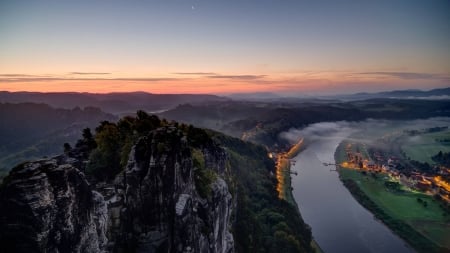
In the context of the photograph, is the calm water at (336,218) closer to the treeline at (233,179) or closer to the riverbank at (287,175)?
the riverbank at (287,175)

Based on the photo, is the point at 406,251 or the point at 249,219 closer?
the point at 249,219

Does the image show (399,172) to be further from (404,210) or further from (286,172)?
(404,210)

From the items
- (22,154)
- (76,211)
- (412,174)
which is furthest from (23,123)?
(76,211)

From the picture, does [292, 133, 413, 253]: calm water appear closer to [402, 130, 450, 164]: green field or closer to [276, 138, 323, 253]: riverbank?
[276, 138, 323, 253]: riverbank

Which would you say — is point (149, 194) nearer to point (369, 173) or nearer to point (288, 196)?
point (288, 196)

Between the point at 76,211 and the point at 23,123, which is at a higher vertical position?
the point at 76,211

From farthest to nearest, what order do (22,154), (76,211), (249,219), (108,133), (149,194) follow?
(22,154) → (249,219) → (108,133) → (149,194) → (76,211)

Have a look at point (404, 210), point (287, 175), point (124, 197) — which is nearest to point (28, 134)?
point (287, 175)

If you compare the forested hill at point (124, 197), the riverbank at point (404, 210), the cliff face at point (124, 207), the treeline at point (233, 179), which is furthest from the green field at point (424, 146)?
the cliff face at point (124, 207)
